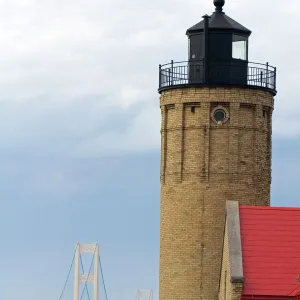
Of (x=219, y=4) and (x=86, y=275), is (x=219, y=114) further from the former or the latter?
Answer: (x=86, y=275)

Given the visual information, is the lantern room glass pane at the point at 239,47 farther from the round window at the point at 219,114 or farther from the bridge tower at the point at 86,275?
the bridge tower at the point at 86,275

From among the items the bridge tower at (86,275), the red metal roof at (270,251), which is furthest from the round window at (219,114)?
the bridge tower at (86,275)

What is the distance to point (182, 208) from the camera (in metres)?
52.2

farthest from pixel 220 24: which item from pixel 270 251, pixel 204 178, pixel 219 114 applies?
pixel 270 251

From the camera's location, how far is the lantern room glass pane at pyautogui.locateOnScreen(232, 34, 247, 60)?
53.5 metres

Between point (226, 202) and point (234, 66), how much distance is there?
263 inches

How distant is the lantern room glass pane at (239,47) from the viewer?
175ft

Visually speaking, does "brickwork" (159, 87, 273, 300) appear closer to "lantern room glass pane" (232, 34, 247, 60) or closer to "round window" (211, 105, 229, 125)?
"round window" (211, 105, 229, 125)

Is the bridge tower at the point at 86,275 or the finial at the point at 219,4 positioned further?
the bridge tower at the point at 86,275

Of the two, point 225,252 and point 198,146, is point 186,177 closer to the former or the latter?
point 198,146

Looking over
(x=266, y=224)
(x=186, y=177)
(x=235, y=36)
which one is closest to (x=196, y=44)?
(x=235, y=36)

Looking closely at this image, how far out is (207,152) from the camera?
52062 mm

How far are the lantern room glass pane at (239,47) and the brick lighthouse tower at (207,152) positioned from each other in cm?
4

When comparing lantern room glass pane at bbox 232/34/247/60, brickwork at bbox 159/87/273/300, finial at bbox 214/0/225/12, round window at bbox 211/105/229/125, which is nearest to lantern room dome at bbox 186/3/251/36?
finial at bbox 214/0/225/12
